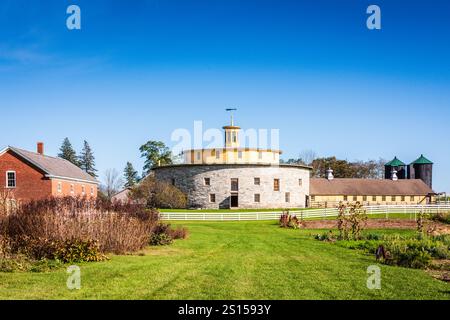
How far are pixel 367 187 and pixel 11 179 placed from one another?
168 feet

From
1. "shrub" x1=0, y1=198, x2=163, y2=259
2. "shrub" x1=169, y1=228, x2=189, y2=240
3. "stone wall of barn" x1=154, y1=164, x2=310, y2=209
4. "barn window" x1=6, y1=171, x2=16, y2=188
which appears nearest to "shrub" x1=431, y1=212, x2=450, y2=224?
"shrub" x1=169, y1=228, x2=189, y2=240

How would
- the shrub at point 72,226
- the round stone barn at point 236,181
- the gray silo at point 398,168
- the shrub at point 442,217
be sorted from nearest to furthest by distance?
1. the shrub at point 72,226
2. the shrub at point 442,217
3. the round stone barn at point 236,181
4. the gray silo at point 398,168

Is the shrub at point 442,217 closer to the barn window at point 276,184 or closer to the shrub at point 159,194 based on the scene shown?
the barn window at point 276,184

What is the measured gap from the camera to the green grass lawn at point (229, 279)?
9805 millimetres

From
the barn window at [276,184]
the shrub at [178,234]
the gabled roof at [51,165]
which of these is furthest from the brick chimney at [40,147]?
the shrub at [178,234]

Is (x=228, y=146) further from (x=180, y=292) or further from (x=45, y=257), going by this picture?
(x=180, y=292)

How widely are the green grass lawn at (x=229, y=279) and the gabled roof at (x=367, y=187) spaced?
5474 cm

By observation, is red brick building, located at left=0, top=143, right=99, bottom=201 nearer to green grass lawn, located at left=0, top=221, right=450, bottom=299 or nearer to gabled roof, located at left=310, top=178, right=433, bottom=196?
green grass lawn, located at left=0, top=221, right=450, bottom=299

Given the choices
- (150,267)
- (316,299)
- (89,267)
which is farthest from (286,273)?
(89,267)

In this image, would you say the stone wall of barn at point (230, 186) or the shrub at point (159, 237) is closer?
the shrub at point (159, 237)

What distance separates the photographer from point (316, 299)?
30.8ft

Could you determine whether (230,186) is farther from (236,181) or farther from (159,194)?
(159,194)

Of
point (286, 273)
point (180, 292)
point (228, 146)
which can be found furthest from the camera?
point (228, 146)
